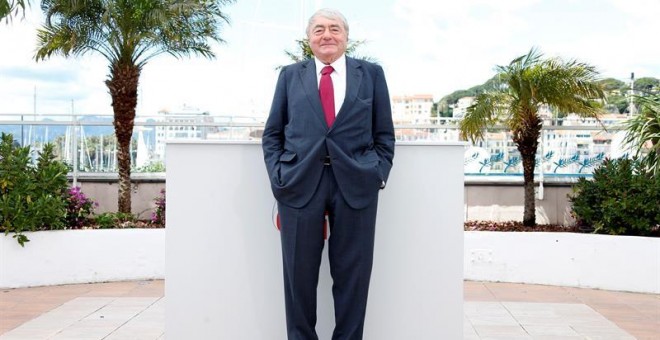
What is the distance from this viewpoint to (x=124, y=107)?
8531mm

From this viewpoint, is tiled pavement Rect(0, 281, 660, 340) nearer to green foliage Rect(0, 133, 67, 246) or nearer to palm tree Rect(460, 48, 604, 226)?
green foliage Rect(0, 133, 67, 246)

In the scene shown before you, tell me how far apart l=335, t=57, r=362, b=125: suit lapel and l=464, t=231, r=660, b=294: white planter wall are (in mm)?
3872

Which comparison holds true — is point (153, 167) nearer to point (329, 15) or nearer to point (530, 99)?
point (530, 99)

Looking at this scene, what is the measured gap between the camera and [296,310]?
3230mm

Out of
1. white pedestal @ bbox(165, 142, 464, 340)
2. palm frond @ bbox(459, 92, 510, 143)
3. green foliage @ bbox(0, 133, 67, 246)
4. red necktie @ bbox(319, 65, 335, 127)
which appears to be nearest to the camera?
red necktie @ bbox(319, 65, 335, 127)

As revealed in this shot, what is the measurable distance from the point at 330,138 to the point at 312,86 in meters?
0.27

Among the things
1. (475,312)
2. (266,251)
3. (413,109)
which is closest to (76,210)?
(475,312)

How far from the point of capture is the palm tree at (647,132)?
709cm

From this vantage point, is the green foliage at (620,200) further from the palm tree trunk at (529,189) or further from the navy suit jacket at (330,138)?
the navy suit jacket at (330,138)

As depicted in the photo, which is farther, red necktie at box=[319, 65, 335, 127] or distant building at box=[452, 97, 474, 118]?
distant building at box=[452, 97, 474, 118]

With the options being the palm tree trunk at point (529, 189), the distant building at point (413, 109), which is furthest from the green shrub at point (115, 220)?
the palm tree trunk at point (529, 189)

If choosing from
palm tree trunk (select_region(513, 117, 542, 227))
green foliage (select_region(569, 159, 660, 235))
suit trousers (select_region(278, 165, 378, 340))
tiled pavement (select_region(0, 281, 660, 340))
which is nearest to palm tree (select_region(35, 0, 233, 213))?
tiled pavement (select_region(0, 281, 660, 340))

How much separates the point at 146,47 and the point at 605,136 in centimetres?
530

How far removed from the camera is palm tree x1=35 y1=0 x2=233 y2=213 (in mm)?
8141
